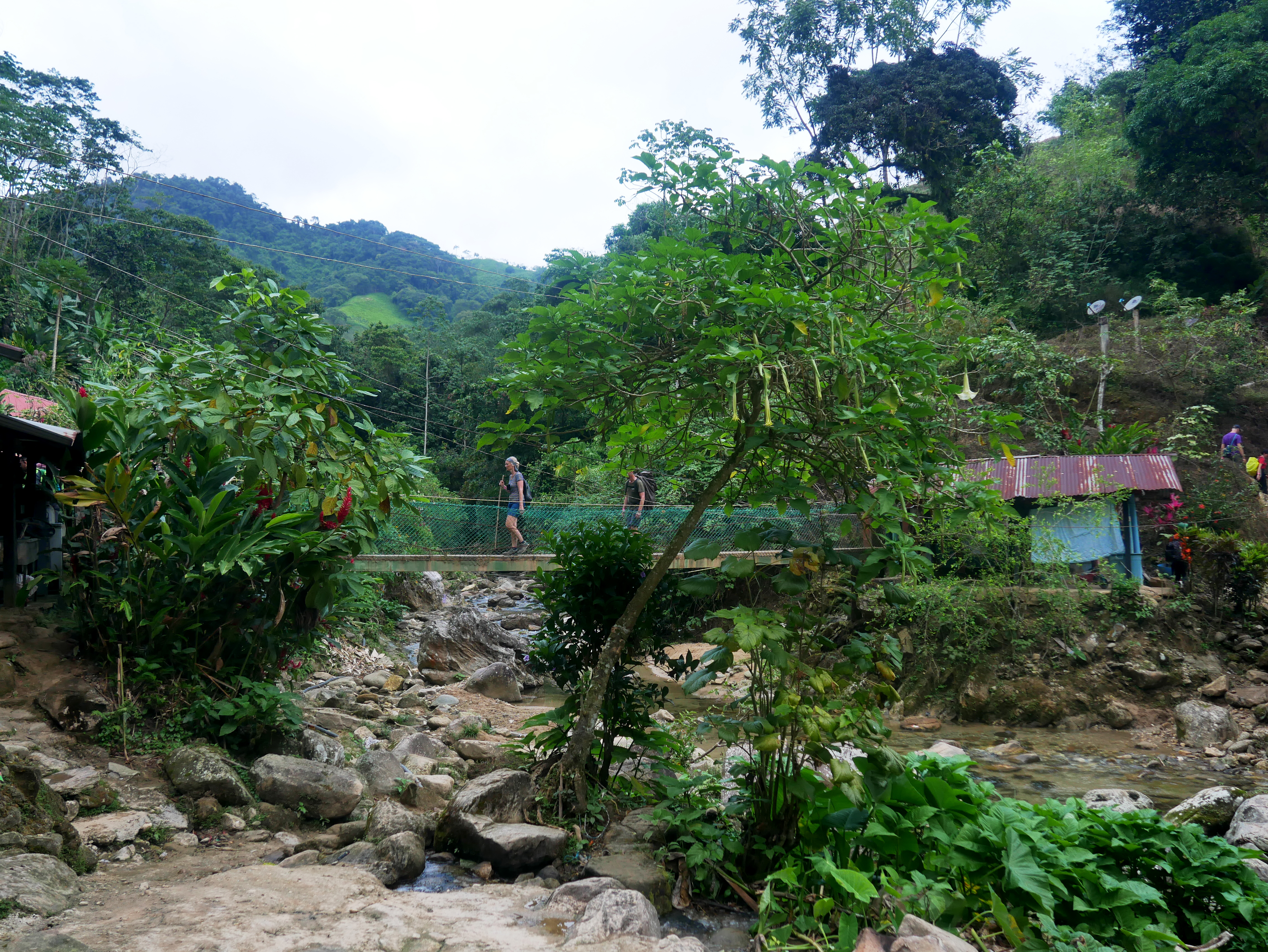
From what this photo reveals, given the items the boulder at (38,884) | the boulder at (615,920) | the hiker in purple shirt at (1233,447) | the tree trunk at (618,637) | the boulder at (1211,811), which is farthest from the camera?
the hiker in purple shirt at (1233,447)

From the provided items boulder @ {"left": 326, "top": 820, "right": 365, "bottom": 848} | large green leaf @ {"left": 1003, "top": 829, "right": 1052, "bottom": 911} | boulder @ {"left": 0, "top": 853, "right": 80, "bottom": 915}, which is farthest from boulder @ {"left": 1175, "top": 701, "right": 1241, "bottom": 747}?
boulder @ {"left": 0, "top": 853, "right": 80, "bottom": 915}

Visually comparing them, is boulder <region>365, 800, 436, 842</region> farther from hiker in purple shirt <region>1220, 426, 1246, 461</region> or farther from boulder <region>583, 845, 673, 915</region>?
hiker in purple shirt <region>1220, 426, 1246, 461</region>

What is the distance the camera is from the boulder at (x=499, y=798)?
13.0 ft

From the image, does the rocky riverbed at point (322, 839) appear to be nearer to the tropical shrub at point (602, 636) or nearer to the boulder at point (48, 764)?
the boulder at point (48, 764)

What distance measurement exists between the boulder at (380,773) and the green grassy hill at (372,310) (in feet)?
114

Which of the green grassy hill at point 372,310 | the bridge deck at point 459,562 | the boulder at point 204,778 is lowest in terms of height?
the boulder at point 204,778

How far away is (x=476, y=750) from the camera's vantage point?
6.25 meters

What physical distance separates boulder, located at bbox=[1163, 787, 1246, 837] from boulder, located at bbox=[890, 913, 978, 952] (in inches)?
102

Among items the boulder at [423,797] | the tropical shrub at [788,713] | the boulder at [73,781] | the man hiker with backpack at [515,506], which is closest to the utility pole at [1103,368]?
the man hiker with backpack at [515,506]

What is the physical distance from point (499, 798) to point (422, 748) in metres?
2.19

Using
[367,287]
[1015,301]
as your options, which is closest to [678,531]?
[1015,301]

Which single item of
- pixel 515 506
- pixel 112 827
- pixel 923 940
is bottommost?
pixel 112 827

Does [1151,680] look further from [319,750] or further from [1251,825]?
[319,750]

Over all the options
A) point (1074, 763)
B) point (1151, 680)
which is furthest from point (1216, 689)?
point (1074, 763)
